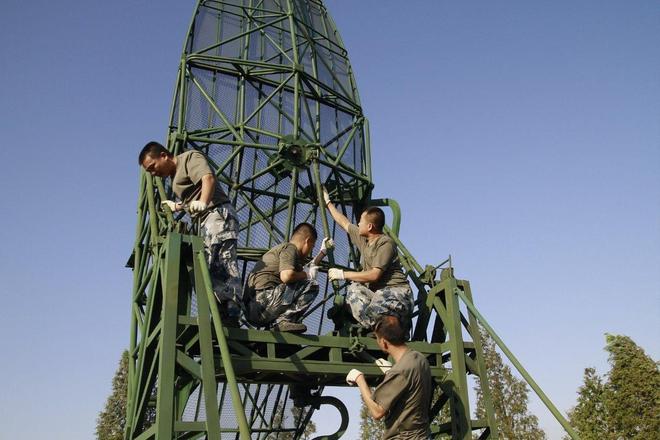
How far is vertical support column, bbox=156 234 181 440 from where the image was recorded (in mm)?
5406

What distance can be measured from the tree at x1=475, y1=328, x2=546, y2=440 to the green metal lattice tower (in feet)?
91.2

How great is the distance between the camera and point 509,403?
3641cm

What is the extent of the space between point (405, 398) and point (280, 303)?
227 centimetres

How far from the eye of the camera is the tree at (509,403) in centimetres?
3516

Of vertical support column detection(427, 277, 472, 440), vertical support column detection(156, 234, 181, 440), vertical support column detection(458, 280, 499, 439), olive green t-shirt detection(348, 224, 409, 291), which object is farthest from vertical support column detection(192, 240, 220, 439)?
vertical support column detection(458, 280, 499, 439)

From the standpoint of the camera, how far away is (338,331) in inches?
280

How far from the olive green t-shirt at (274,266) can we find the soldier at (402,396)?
201 cm

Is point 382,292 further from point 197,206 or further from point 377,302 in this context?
point 197,206

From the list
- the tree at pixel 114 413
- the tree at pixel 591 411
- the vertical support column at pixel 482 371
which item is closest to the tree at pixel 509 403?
the tree at pixel 591 411

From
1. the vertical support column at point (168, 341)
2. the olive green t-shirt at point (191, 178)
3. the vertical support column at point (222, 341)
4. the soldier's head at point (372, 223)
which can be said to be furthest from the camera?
the soldier's head at point (372, 223)

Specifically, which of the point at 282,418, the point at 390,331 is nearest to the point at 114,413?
the point at 282,418

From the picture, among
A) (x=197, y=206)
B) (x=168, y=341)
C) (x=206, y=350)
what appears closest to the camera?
(x=206, y=350)

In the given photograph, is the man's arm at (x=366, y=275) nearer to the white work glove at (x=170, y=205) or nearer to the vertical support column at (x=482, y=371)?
the vertical support column at (x=482, y=371)

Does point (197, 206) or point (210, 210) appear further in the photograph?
point (210, 210)
